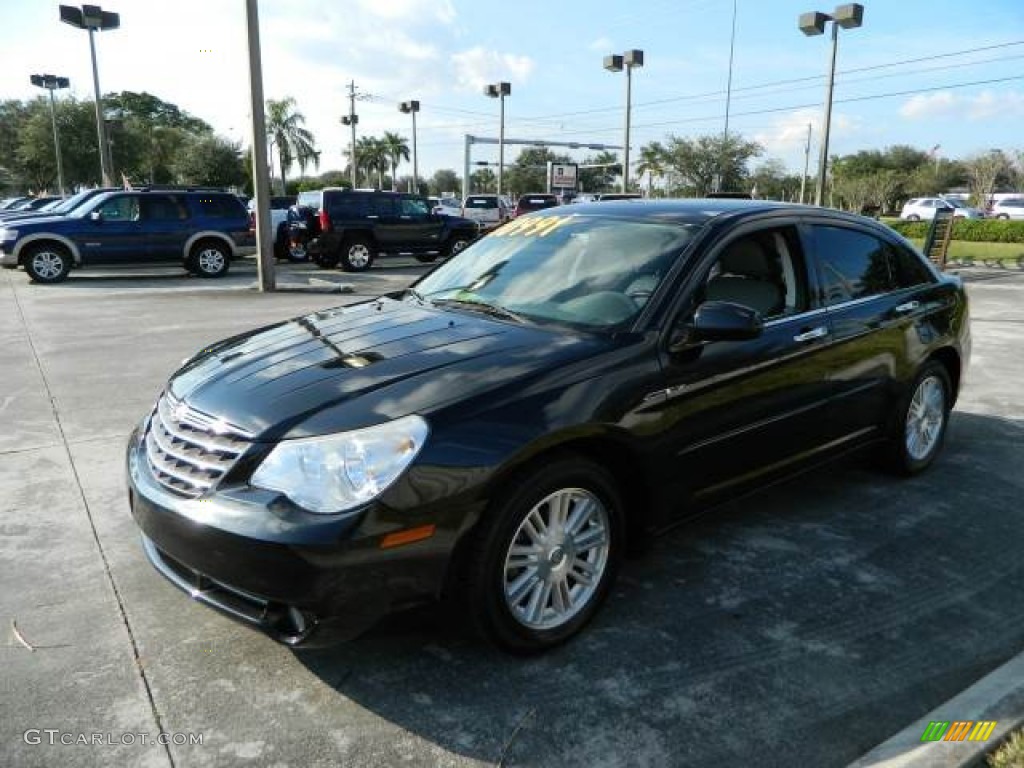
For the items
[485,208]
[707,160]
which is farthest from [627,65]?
[707,160]

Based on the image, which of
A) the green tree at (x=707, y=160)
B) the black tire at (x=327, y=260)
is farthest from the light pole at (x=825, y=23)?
the green tree at (x=707, y=160)

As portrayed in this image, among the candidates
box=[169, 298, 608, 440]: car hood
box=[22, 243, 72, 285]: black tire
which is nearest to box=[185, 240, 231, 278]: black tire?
box=[22, 243, 72, 285]: black tire

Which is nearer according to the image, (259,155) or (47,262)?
(259,155)

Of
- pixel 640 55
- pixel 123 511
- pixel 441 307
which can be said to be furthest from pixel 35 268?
pixel 640 55

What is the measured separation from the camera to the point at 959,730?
8.27 feet

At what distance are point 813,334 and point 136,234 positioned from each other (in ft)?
49.6

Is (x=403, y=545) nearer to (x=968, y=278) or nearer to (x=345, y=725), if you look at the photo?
(x=345, y=725)

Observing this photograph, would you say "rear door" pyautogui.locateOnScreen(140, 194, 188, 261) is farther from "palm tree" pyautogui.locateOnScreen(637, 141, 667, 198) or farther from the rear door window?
Answer: "palm tree" pyautogui.locateOnScreen(637, 141, 667, 198)

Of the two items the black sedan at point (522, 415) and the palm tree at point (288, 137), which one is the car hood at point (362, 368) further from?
the palm tree at point (288, 137)

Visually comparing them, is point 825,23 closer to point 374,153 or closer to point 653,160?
point 653,160

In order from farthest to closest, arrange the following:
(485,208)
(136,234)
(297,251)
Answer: (485,208) → (297,251) → (136,234)

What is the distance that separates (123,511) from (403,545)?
7.90ft

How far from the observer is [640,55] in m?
30.5

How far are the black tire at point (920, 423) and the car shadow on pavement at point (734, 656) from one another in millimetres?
605
